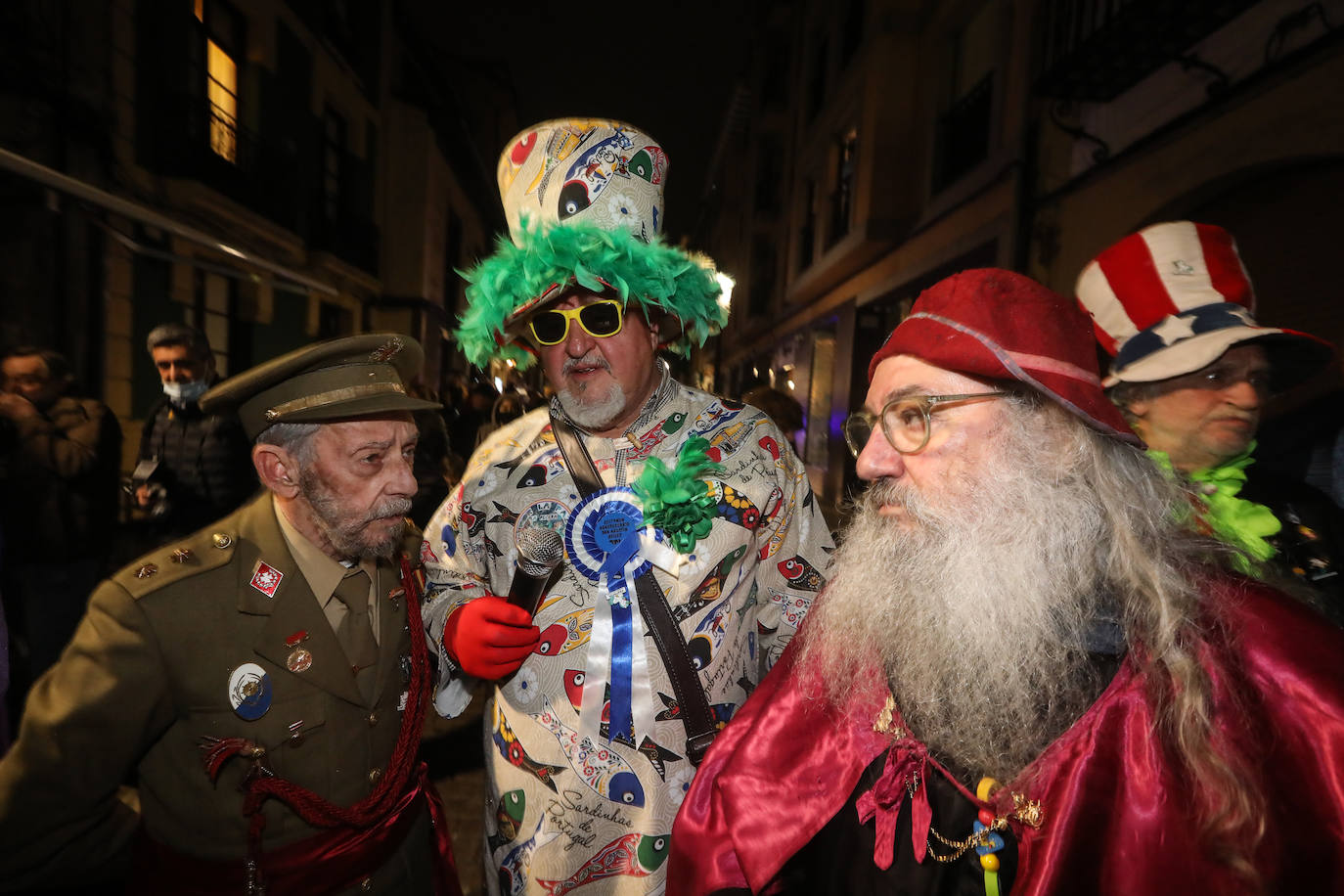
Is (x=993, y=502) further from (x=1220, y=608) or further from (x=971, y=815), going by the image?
(x=971, y=815)

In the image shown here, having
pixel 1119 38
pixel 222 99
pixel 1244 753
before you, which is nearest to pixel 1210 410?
pixel 1244 753

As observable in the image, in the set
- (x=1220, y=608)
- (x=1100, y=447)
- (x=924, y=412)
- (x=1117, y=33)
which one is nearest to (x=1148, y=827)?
(x=1220, y=608)

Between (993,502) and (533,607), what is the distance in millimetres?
1330

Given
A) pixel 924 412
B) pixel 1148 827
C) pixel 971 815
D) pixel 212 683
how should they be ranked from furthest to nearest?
pixel 212 683 < pixel 924 412 < pixel 971 815 < pixel 1148 827

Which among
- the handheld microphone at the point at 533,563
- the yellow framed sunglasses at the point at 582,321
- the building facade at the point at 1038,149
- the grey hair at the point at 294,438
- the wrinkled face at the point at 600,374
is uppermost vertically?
the building facade at the point at 1038,149

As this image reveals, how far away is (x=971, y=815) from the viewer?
50.8 inches

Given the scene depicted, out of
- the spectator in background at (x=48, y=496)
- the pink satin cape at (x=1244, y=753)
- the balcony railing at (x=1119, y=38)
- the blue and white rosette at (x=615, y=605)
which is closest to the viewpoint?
the pink satin cape at (x=1244, y=753)

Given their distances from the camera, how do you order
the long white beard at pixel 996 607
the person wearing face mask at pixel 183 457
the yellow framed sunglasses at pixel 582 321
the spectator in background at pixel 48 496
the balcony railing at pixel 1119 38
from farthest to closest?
the balcony railing at pixel 1119 38 < the person wearing face mask at pixel 183 457 < the spectator in background at pixel 48 496 < the yellow framed sunglasses at pixel 582 321 < the long white beard at pixel 996 607

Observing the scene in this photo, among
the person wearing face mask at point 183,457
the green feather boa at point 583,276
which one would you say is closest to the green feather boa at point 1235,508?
the green feather boa at point 583,276

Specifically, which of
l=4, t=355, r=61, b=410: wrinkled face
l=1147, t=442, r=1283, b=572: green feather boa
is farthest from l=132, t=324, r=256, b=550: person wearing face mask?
l=1147, t=442, r=1283, b=572: green feather boa

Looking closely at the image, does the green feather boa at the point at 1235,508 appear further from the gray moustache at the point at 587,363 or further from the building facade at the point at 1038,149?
the gray moustache at the point at 587,363

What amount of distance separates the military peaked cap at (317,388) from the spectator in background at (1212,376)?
2239 millimetres

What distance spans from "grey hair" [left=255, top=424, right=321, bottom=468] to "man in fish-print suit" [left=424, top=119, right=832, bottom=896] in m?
0.51

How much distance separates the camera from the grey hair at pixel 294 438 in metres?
1.83
